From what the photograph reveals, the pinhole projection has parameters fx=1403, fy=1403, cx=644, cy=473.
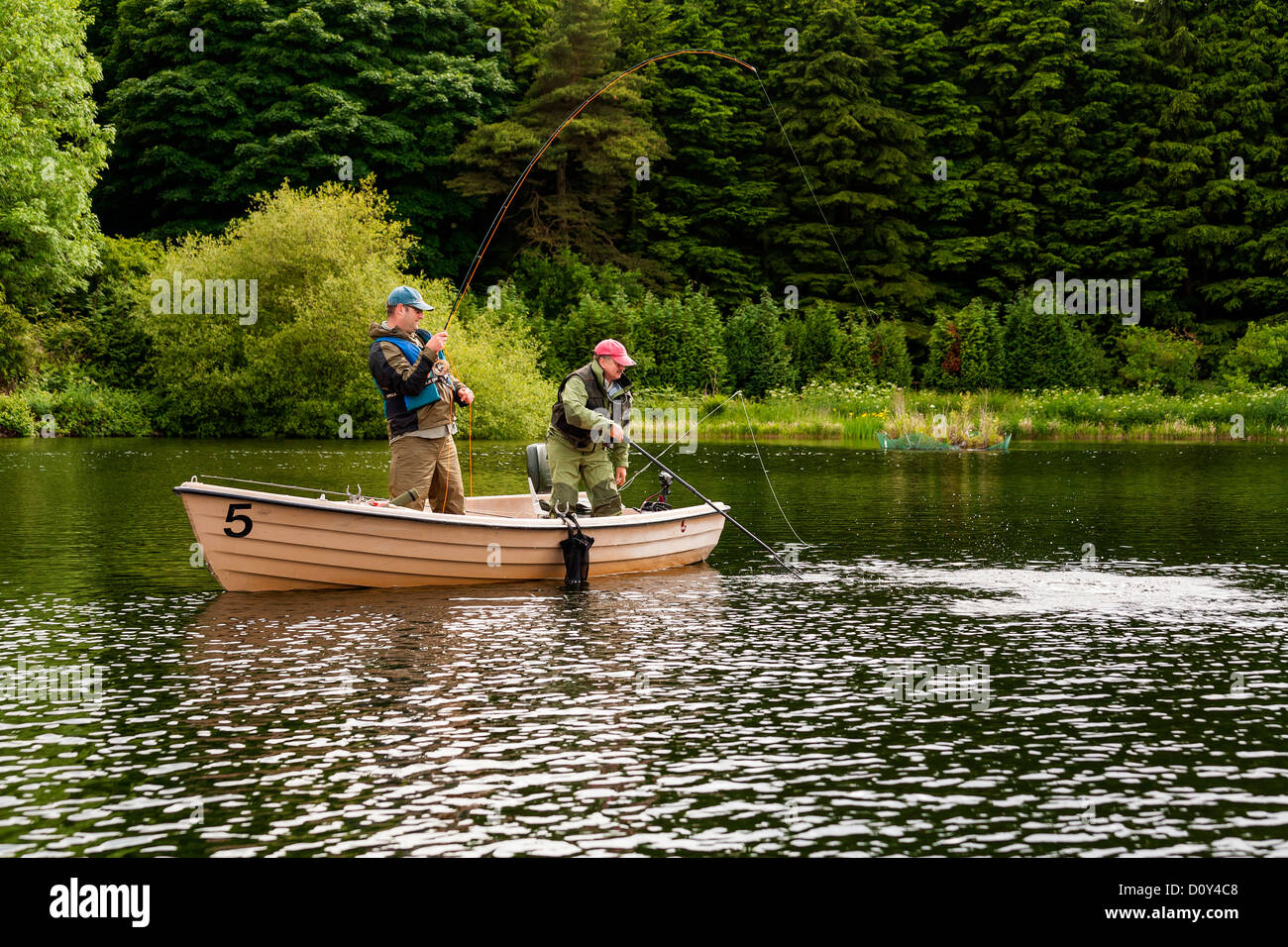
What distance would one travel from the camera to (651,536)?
14.5 metres

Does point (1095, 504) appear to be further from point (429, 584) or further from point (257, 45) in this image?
point (257, 45)

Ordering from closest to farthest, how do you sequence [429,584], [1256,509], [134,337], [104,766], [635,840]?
[635,840], [104,766], [429,584], [1256,509], [134,337]

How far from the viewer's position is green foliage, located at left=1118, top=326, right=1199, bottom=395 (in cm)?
4884

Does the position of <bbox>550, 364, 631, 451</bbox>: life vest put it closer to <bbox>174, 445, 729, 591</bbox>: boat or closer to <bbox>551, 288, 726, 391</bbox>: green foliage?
<bbox>174, 445, 729, 591</bbox>: boat

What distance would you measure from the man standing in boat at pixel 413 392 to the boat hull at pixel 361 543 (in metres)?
0.53

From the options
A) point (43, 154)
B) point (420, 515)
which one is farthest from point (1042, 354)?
point (420, 515)

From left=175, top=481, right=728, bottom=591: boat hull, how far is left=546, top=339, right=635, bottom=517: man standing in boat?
0.69 metres

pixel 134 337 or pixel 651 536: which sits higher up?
pixel 134 337

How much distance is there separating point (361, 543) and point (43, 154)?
105 ft

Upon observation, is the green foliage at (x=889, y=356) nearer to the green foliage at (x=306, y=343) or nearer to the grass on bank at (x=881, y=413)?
the grass on bank at (x=881, y=413)

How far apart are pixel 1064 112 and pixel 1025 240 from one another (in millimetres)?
6439

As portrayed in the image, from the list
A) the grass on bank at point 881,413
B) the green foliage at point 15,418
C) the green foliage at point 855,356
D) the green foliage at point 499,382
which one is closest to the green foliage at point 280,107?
the grass on bank at point 881,413

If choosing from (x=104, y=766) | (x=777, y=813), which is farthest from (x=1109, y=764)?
(x=104, y=766)

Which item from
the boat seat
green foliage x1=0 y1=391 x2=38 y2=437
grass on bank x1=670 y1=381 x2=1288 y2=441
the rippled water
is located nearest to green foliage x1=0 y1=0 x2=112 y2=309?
green foliage x1=0 y1=391 x2=38 y2=437
